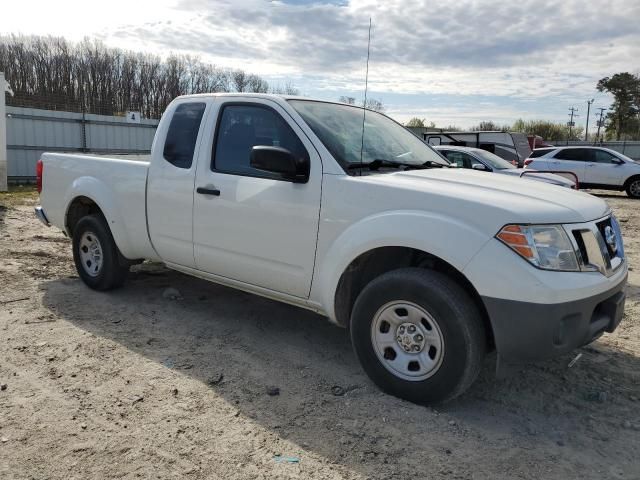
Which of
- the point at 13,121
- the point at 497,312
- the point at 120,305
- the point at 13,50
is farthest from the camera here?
the point at 13,50

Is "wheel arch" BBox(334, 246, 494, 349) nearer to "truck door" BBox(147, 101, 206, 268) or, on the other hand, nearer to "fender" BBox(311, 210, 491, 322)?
"fender" BBox(311, 210, 491, 322)

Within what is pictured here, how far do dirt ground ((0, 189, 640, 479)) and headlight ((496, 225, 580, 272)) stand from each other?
100 cm

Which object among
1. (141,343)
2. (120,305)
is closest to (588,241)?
(141,343)

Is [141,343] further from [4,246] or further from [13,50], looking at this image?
[13,50]

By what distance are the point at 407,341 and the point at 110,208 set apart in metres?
3.24

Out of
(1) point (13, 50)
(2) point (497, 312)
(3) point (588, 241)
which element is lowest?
(2) point (497, 312)

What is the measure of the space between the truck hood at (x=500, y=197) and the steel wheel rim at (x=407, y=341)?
65cm

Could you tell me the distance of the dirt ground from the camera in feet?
8.87

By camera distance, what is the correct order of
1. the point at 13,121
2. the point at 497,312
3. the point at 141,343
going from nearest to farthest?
1. the point at 497,312
2. the point at 141,343
3. the point at 13,121

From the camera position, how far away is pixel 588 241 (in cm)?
303

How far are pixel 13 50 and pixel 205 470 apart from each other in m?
39.4

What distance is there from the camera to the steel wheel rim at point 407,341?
3.12 metres

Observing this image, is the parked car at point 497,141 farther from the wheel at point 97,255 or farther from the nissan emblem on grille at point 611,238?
Result: the nissan emblem on grille at point 611,238

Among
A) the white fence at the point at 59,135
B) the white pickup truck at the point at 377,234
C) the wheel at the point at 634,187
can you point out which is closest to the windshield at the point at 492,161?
the white pickup truck at the point at 377,234
